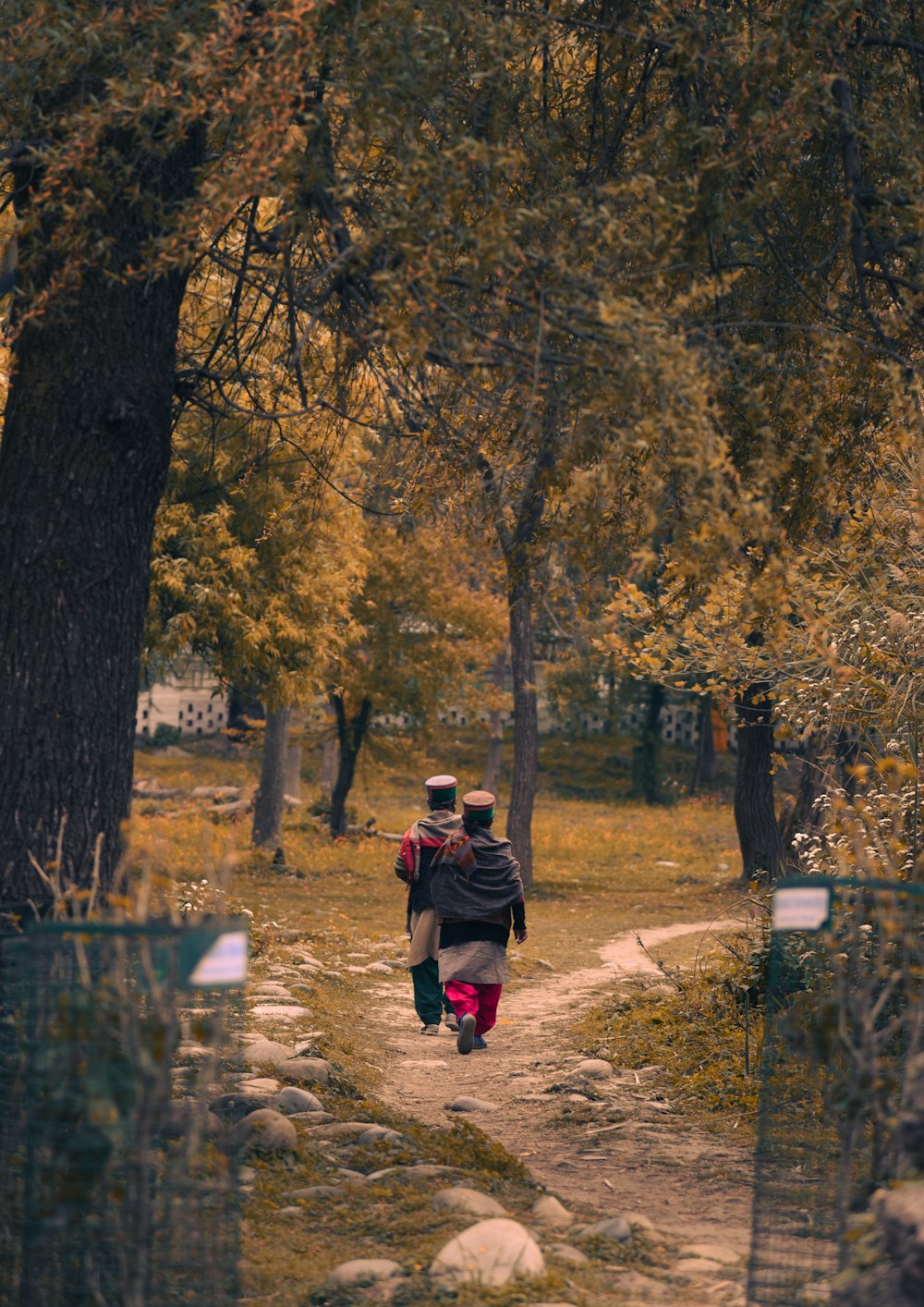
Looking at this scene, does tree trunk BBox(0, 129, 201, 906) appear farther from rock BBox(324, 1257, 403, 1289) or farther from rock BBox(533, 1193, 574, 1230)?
rock BBox(533, 1193, 574, 1230)

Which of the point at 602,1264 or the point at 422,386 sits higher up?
the point at 422,386

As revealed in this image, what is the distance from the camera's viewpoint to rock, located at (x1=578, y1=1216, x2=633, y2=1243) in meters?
5.96

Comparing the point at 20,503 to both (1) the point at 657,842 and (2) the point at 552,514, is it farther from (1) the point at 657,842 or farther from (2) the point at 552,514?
(1) the point at 657,842

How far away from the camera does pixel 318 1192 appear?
6.35m

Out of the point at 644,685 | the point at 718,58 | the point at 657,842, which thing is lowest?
the point at 657,842

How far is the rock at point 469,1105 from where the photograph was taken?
8781 millimetres

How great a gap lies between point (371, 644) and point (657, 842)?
7998mm

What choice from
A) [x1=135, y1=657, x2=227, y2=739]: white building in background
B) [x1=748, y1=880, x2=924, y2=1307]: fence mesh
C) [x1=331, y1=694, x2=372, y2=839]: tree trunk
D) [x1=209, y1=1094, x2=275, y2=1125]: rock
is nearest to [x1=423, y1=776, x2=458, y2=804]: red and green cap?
[x1=748, y1=880, x2=924, y2=1307]: fence mesh

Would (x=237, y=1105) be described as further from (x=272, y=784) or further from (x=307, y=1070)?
(x=272, y=784)

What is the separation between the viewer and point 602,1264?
5633mm

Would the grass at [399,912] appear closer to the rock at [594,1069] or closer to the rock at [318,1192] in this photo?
the rock at [318,1192]

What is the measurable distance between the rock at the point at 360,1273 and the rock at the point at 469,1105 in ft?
11.2

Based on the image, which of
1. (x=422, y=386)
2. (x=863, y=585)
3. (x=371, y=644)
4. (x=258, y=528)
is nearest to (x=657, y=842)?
(x=371, y=644)

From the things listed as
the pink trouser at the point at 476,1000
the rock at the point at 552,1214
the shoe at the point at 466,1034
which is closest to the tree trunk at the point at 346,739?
the pink trouser at the point at 476,1000
